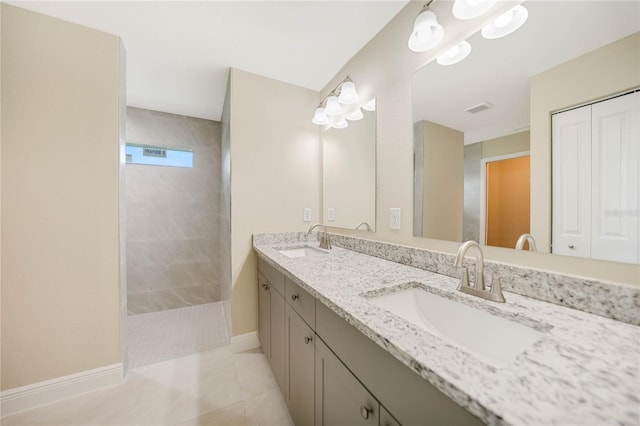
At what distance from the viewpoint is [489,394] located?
361mm

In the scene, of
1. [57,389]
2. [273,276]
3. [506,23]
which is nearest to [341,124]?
[506,23]

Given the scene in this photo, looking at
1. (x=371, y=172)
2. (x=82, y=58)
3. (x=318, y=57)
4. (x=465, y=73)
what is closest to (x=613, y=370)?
(x=465, y=73)

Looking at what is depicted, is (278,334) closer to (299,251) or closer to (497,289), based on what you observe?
(299,251)

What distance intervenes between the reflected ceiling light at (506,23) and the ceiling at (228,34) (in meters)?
0.61

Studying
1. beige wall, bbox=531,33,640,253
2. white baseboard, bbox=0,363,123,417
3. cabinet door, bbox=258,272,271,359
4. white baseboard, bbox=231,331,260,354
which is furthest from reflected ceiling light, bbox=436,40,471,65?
white baseboard, bbox=0,363,123,417

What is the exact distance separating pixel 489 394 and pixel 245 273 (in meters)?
1.88

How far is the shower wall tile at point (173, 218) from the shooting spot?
8.66ft

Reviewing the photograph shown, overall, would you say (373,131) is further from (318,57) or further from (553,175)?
(553,175)

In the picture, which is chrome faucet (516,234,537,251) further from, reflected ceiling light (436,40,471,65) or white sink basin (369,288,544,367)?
reflected ceiling light (436,40,471,65)

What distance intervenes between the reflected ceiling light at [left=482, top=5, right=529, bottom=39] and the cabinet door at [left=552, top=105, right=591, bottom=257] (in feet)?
1.31

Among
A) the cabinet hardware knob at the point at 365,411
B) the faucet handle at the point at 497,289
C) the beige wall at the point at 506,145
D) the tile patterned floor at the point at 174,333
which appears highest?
the beige wall at the point at 506,145

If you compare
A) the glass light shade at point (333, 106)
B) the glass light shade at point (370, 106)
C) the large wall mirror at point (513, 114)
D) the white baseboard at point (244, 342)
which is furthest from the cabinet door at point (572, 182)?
the white baseboard at point (244, 342)

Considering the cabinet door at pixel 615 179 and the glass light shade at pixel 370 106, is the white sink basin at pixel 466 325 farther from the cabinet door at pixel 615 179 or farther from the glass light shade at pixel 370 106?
the glass light shade at pixel 370 106

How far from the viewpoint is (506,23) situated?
89cm
